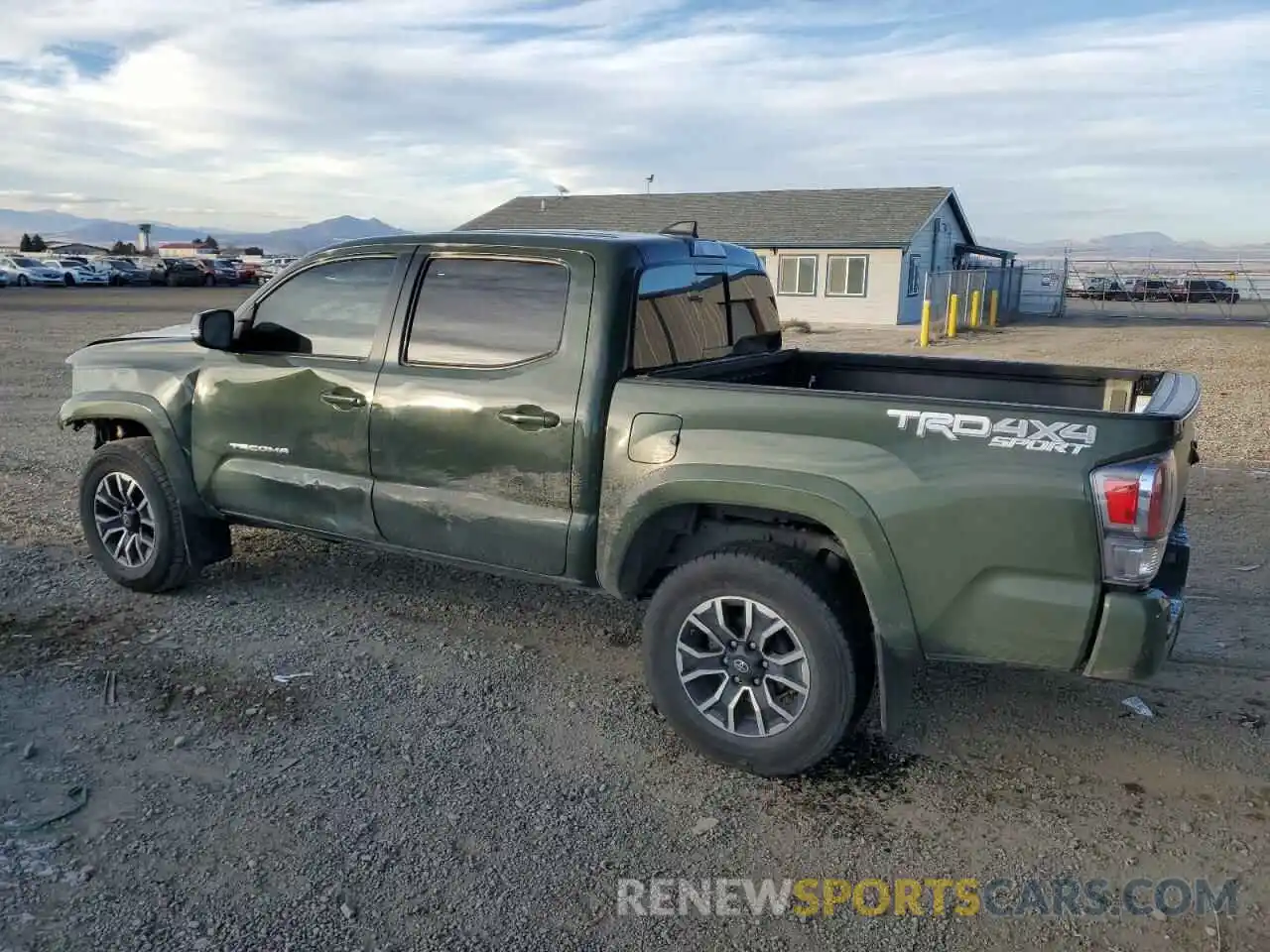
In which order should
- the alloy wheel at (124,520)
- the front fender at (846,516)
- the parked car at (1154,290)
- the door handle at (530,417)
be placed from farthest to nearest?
the parked car at (1154,290)
the alloy wheel at (124,520)
the door handle at (530,417)
the front fender at (846,516)

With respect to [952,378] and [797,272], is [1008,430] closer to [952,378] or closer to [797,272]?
[952,378]

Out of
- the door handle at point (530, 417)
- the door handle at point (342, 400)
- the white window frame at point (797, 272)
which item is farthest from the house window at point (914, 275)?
the door handle at point (530, 417)

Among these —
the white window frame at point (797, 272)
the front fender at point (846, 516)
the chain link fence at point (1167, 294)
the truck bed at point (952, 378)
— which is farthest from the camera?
the chain link fence at point (1167, 294)

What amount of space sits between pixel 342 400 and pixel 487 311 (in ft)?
2.75

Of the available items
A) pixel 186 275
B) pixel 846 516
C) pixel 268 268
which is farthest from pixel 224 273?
pixel 846 516

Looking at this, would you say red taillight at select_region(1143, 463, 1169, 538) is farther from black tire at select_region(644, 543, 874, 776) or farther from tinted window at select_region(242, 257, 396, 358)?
tinted window at select_region(242, 257, 396, 358)

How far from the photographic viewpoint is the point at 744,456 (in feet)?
12.1

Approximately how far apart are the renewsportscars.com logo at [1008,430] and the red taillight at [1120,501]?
13 centimetres

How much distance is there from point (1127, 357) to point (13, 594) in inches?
833

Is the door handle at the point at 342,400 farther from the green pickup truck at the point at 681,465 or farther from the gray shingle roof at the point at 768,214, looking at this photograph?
the gray shingle roof at the point at 768,214

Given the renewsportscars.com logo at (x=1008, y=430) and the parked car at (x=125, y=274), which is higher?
the parked car at (x=125, y=274)

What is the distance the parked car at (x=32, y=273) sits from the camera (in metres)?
46.3

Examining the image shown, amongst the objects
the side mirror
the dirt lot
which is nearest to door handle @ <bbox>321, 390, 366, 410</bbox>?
the side mirror

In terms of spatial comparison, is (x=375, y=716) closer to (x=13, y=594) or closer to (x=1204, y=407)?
(x=13, y=594)
